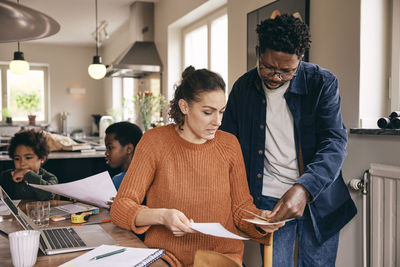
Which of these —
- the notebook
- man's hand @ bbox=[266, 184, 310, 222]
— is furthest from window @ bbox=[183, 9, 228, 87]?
the notebook

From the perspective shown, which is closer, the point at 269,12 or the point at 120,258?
the point at 120,258

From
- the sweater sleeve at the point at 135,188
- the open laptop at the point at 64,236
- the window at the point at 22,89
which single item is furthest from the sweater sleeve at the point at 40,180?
the window at the point at 22,89

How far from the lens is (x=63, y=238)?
1.18 meters

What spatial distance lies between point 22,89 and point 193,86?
26.0ft

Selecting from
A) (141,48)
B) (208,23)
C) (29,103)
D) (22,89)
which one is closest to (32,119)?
(29,103)

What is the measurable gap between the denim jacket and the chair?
0.62m

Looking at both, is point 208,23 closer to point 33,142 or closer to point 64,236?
point 33,142

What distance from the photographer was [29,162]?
7.51 ft

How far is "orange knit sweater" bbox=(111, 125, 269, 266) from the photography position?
1274mm

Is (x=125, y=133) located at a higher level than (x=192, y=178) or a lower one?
higher

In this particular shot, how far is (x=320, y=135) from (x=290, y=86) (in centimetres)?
23

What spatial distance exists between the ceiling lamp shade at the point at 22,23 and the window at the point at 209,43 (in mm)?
3009

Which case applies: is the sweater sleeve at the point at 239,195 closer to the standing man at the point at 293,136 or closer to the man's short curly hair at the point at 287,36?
the standing man at the point at 293,136

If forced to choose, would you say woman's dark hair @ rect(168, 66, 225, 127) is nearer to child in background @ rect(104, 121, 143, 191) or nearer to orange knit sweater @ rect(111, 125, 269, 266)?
orange knit sweater @ rect(111, 125, 269, 266)
